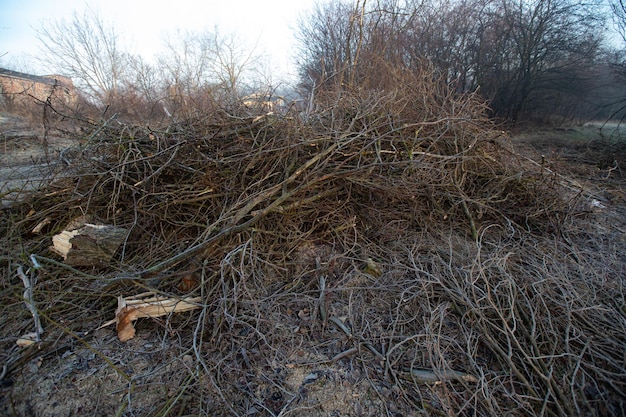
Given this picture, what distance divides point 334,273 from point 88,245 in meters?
2.21

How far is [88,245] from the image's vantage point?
2582 millimetres

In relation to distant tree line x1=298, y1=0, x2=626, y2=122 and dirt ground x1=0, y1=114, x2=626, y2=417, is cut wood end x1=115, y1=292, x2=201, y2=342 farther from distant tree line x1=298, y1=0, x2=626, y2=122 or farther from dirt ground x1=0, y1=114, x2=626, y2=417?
distant tree line x1=298, y1=0, x2=626, y2=122

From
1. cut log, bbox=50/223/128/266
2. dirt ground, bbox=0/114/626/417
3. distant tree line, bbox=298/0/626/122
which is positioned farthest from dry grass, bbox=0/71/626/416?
distant tree line, bbox=298/0/626/122

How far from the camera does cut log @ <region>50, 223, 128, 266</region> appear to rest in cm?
256

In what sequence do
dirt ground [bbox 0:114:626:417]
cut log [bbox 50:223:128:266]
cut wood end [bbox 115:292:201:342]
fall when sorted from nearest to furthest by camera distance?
1. dirt ground [bbox 0:114:626:417]
2. cut wood end [bbox 115:292:201:342]
3. cut log [bbox 50:223:128:266]

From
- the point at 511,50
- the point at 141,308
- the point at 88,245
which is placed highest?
the point at 511,50

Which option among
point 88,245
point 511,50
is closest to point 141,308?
point 88,245

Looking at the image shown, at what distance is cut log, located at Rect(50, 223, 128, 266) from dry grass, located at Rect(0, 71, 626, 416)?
0.13 meters

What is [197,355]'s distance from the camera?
1.91 m

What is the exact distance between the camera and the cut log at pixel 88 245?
2.56m

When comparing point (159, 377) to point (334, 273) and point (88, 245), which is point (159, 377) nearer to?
point (88, 245)

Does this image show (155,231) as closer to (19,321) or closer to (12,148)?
(19,321)

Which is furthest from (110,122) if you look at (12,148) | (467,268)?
(12,148)

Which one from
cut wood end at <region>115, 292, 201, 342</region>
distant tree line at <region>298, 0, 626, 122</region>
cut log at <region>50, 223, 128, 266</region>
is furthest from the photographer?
distant tree line at <region>298, 0, 626, 122</region>
